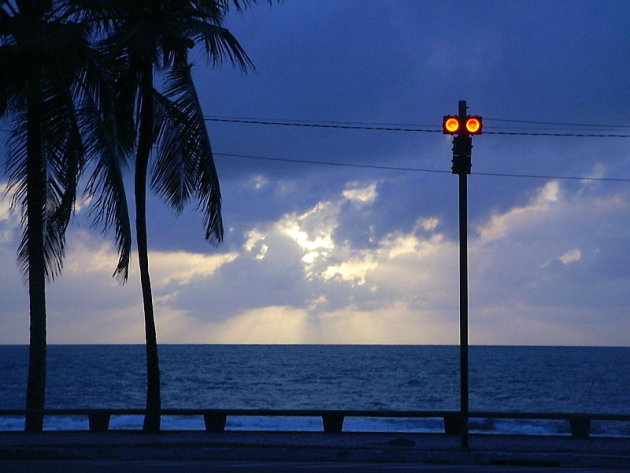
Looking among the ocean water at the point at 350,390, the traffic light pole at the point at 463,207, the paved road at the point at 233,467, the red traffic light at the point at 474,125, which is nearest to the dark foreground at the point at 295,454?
the paved road at the point at 233,467

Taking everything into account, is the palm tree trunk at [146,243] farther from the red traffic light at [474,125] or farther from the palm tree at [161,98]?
the red traffic light at [474,125]

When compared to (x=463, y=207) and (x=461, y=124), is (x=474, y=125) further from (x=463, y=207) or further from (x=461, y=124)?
(x=463, y=207)

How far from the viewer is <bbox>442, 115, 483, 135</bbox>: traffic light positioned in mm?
18219

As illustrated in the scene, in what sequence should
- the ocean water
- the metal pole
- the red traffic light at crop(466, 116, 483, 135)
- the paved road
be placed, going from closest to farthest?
1. the paved road
2. the metal pole
3. the red traffic light at crop(466, 116, 483, 135)
4. the ocean water

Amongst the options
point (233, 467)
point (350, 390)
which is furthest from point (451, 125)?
point (350, 390)

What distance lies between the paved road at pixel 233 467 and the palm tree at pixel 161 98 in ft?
15.2

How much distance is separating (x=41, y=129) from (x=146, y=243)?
10.8 feet

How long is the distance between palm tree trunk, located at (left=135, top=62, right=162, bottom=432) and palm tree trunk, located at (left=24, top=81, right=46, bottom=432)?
2.18 metres

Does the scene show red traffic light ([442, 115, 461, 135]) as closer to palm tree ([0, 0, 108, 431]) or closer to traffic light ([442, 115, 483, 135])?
traffic light ([442, 115, 483, 135])

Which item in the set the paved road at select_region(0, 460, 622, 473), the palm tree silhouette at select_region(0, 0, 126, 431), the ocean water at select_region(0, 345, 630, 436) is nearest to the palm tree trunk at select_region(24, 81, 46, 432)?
the palm tree silhouette at select_region(0, 0, 126, 431)

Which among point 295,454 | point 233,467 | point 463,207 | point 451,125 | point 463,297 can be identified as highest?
point 451,125

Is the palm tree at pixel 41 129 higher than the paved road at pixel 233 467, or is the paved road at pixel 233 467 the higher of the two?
the palm tree at pixel 41 129

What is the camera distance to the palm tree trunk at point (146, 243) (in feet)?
69.0

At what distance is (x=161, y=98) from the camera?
21.9 meters
